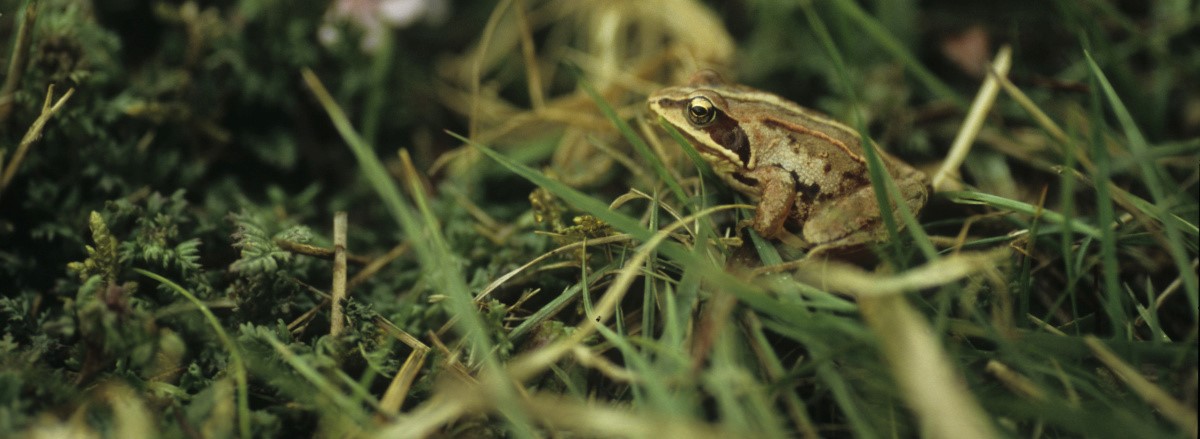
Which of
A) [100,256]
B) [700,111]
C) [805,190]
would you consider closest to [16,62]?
[100,256]

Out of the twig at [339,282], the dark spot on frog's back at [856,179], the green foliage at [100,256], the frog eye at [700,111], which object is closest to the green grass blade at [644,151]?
the frog eye at [700,111]

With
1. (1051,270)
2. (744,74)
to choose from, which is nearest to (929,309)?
(1051,270)

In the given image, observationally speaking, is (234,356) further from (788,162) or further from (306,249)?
(788,162)

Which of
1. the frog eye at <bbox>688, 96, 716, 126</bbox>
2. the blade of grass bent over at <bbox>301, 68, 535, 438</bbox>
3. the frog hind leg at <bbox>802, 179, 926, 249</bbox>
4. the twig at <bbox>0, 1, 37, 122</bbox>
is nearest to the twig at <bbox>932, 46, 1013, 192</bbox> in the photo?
the frog hind leg at <bbox>802, 179, 926, 249</bbox>

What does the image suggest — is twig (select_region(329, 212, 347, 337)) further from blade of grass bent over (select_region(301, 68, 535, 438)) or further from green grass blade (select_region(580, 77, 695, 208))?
green grass blade (select_region(580, 77, 695, 208))

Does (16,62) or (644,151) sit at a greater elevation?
(16,62)

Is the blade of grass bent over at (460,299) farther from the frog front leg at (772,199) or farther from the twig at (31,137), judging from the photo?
the frog front leg at (772,199)
